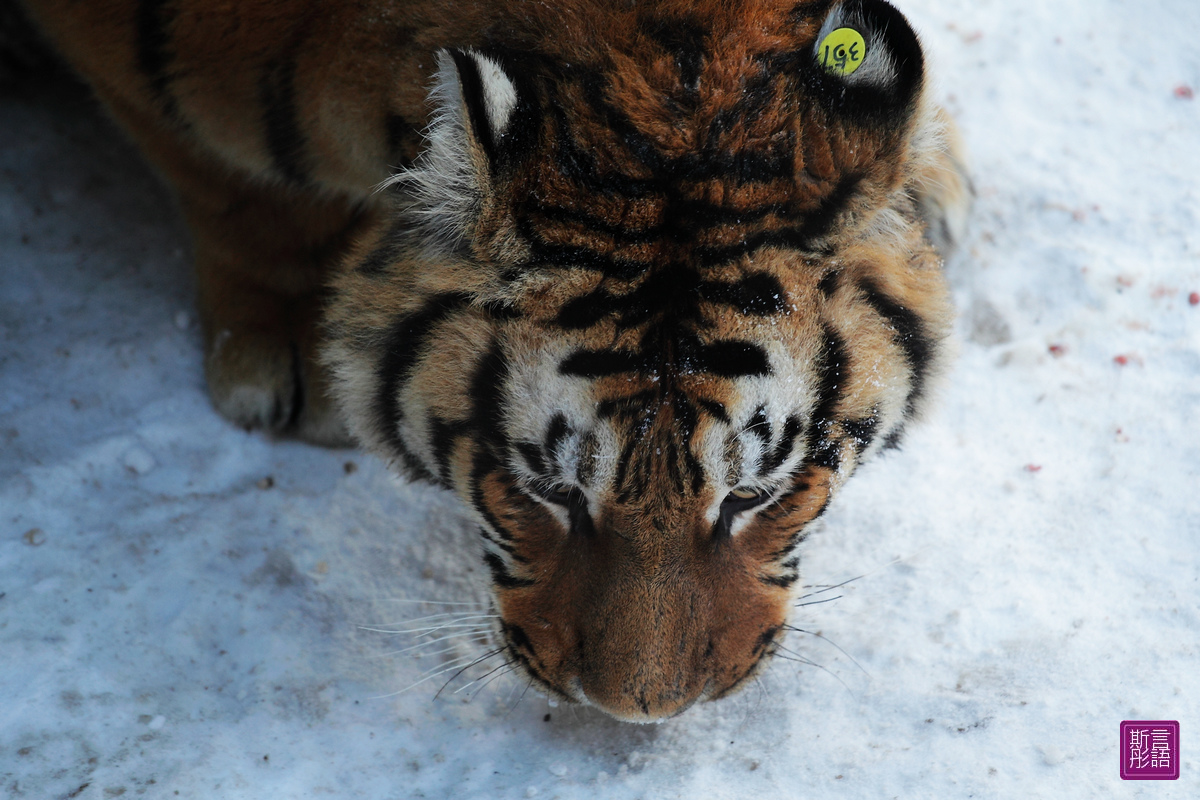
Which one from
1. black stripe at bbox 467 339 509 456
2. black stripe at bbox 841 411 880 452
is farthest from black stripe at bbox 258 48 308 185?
black stripe at bbox 841 411 880 452

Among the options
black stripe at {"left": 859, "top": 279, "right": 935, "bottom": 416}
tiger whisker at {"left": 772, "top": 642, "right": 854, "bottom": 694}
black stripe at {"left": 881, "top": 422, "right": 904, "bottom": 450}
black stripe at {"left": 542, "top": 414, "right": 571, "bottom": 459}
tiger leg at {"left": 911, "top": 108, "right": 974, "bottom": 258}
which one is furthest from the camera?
tiger leg at {"left": 911, "top": 108, "right": 974, "bottom": 258}

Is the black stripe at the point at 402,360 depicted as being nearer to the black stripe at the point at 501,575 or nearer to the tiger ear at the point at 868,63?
the black stripe at the point at 501,575

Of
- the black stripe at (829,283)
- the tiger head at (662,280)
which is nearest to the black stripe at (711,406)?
the tiger head at (662,280)

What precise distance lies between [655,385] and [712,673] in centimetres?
52

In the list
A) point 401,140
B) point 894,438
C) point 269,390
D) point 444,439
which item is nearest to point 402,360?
point 444,439

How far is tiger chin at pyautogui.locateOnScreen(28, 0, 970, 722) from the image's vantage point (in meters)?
1.39

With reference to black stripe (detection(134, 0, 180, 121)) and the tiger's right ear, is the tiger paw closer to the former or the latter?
black stripe (detection(134, 0, 180, 121))

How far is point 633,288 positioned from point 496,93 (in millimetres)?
336

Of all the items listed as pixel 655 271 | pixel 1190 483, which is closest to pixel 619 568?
pixel 655 271

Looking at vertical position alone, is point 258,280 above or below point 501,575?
below

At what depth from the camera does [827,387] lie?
1498 mm

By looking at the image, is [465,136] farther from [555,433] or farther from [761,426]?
[761,426]

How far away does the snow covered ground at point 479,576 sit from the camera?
5.78 ft

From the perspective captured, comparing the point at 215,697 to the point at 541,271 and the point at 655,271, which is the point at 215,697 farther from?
the point at 655,271
